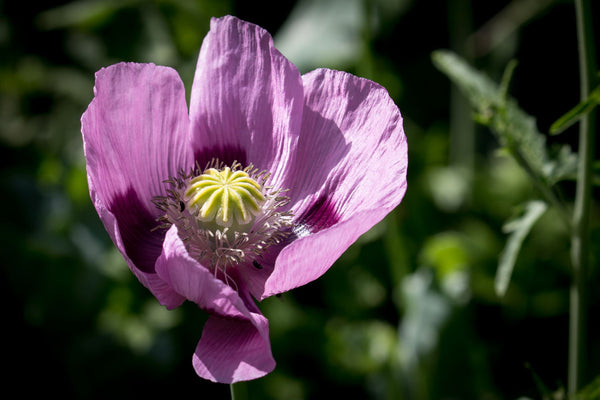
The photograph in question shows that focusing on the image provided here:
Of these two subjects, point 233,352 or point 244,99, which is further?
point 244,99

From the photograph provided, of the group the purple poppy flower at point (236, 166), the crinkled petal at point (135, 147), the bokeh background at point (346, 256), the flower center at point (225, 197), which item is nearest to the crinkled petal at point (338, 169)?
the purple poppy flower at point (236, 166)

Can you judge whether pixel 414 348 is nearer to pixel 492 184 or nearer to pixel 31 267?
pixel 492 184

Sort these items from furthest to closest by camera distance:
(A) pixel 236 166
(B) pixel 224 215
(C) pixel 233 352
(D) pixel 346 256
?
(D) pixel 346 256 → (A) pixel 236 166 → (B) pixel 224 215 → (C) pixel 233 352

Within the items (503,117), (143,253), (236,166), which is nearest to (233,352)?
(143,253)

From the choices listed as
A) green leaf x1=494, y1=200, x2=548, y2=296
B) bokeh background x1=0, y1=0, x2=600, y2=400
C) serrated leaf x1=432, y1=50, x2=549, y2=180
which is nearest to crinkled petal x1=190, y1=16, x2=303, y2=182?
serrated leaf x1=432, y1=50, x2=549, y2=180

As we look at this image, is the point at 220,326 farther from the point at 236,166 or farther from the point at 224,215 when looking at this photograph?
the point at 236,166

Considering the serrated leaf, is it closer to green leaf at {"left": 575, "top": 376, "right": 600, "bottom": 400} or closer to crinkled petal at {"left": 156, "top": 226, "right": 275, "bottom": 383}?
green leaf at {"left": 575, "top": 376, "right": 600, "bottom": 400}

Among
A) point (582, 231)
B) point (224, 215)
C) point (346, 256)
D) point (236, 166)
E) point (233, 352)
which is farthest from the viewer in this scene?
point (346, 256)

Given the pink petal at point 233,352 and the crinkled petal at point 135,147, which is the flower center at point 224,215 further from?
the pink petal at point 233,352
